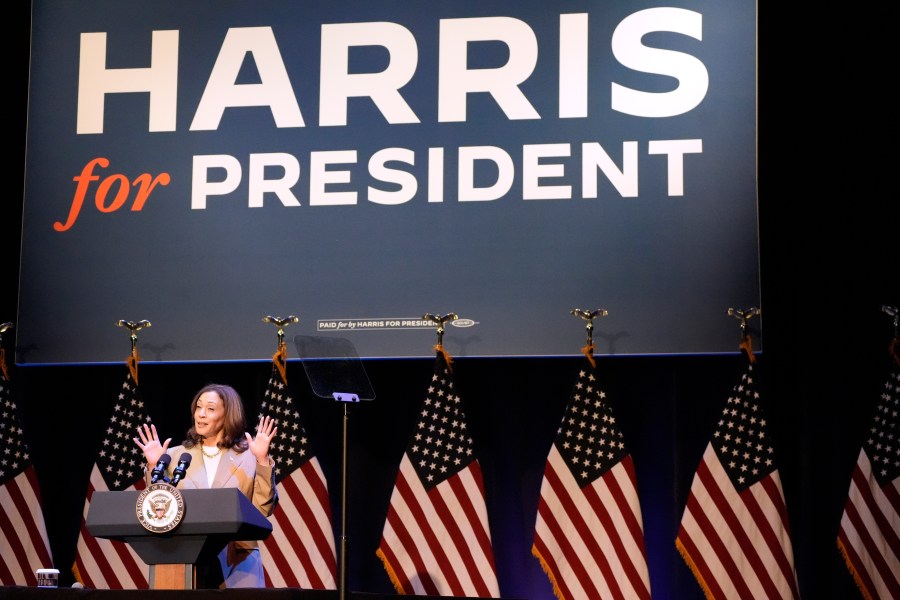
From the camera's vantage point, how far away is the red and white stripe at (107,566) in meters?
5.74

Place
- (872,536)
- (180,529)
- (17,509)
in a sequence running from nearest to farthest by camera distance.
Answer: (180,529) < (872,536) < (17,509)

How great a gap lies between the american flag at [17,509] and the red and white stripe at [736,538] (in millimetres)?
3130

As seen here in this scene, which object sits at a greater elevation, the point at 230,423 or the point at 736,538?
the point at 230,423

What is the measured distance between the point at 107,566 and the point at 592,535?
2.36m

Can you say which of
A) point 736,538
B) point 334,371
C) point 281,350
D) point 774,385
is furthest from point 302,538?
point 774,385

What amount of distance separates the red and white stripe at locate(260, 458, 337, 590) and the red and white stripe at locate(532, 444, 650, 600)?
102cm

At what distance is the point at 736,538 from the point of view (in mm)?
5504

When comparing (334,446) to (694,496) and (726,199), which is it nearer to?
(694,496)

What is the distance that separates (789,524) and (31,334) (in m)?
3.88

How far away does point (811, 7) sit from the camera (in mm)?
6070

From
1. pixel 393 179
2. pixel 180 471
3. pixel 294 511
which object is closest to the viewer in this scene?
pixel 180 471

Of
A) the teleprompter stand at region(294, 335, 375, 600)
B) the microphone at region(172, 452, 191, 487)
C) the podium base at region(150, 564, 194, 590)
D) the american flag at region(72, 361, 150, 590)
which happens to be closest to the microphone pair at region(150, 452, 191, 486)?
the microphone at region(172, 452, 191, 487)

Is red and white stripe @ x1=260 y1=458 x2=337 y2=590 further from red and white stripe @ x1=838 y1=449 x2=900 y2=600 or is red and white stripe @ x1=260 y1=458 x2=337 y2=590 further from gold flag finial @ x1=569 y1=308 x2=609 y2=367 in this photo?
red and white stripe @ x1=838 y1=449 x2=900 y2=600

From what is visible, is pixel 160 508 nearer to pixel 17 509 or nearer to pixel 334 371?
pixel 334 371
